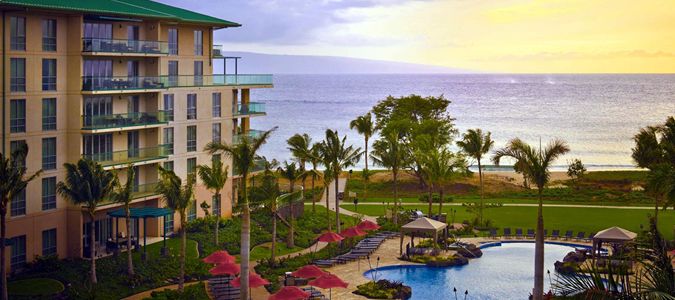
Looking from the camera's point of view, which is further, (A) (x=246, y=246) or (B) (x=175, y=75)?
(B) (x=175, y=75)

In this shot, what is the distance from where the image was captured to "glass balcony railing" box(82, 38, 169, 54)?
46.2 metres

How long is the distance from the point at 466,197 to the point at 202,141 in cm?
2574

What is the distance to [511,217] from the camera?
6209 cm

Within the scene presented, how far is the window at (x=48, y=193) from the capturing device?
44.1 meters

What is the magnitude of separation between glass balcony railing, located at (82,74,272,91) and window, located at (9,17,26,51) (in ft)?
13.9

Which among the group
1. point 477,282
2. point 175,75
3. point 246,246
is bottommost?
point 477,282

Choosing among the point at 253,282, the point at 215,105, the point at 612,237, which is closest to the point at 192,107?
the point at 215,105

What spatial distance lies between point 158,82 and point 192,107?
14.0 feet

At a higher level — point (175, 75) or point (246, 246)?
point (175, 75)

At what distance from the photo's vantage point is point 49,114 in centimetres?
4459

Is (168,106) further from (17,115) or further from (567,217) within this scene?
(567,217)

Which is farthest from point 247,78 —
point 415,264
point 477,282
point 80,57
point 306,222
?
point 477,282

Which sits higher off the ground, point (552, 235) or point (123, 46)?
point (123, 46)

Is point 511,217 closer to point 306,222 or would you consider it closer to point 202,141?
point 306,222
